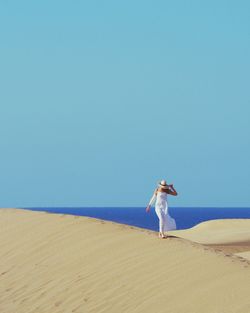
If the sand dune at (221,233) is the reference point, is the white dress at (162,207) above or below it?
below

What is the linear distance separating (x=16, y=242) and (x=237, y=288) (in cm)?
1081

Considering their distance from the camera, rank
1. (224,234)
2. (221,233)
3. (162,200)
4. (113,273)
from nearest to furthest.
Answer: (113,273), (162,200), (224,234), (221,233)

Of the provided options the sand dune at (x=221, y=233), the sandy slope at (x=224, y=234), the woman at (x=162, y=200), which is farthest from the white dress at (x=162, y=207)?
the sand dune at (x=221, y=233)

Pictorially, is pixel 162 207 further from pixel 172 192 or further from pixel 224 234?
pixel 224 234

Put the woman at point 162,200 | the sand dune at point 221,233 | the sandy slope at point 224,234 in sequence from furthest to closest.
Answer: the sand dune at point 221,233 < the sandy slope at point 224,234 < the woman at point 162,200

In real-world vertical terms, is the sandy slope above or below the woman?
above

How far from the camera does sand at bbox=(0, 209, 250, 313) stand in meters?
15.9

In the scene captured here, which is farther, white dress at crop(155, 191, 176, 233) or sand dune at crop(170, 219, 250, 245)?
sand dune at crop(170, 219, 250, 245)

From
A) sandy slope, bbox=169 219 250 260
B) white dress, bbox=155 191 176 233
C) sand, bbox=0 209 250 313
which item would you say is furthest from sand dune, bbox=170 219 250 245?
white dress, bbox=155 191 176 233

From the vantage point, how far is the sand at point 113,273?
15.9m

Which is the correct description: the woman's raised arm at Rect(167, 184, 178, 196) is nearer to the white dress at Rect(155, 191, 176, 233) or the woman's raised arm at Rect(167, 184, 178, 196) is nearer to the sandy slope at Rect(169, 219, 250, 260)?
the white dress at Rect(155, 191, 176, 233)

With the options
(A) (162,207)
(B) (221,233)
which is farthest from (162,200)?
(B) (221,233)

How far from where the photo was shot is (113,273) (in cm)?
1880

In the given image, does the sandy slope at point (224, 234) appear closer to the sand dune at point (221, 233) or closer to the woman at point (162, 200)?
the sand dune at point (221, 233)
